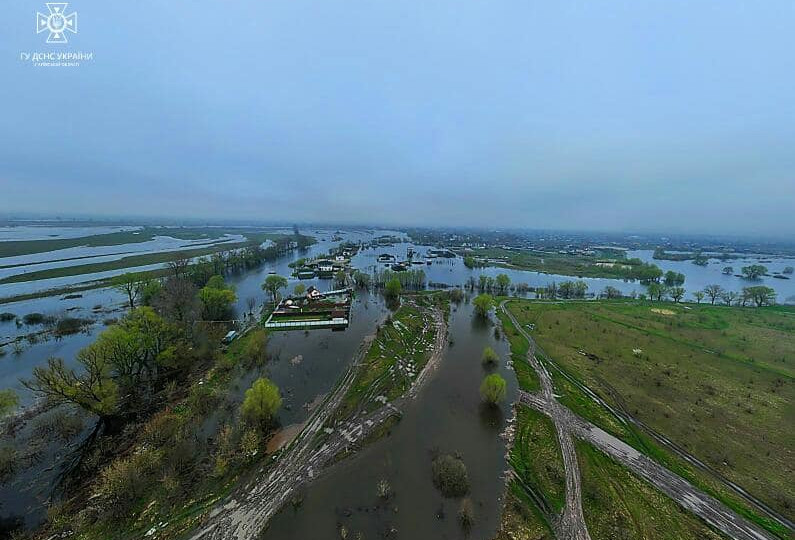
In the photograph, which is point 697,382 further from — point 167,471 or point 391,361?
point 167,471

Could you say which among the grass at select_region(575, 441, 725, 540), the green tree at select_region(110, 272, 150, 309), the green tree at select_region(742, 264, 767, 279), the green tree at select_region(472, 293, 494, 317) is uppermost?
the green tree at select_region(742, 264, 767, 279)

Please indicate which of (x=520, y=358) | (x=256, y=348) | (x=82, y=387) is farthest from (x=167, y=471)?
(x=520, y=358)

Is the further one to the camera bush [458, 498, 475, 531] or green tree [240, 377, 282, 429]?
green tree [240, 377, 282, 429]

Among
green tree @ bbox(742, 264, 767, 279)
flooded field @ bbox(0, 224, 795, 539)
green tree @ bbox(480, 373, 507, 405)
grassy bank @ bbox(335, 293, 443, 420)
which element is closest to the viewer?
flooded field @ bbox(0, 224, 795, 539)

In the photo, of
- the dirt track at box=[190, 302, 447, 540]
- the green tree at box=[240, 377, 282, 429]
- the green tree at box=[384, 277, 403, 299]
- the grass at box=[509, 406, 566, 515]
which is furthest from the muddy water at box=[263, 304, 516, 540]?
the green tree at box=[384, 277, 403, 299]

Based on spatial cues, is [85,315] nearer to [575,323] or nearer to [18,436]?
[18,436]

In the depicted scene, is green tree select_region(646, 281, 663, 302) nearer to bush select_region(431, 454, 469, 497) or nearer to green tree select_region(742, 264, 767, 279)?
green tree select_region(742, 264, 767, 279)

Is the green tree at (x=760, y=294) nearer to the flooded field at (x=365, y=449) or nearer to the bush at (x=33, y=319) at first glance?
the flooded field at (x=365, y=449)
